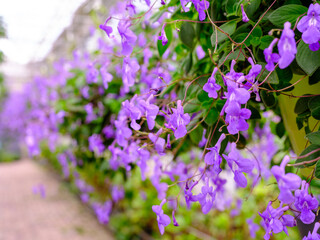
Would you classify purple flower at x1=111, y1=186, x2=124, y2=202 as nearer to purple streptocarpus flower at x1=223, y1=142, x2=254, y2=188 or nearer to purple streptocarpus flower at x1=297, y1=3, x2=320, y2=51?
purple streptocarpus flower at x1=223, y1=142, x2=254, y2=188

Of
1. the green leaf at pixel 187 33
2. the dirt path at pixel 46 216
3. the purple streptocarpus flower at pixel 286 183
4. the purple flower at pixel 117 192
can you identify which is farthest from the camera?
the dirt path at pixel 46 216

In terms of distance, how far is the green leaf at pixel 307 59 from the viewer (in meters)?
0.44

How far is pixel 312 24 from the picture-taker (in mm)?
386

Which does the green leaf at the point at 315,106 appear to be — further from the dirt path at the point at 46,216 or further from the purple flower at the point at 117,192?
the dirt path at the point at 46,216

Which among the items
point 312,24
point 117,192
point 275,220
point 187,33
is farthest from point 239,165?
point 117,192

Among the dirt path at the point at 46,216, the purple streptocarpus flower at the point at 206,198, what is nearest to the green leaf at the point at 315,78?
the purple streptocarpus flower at the point at 206,198

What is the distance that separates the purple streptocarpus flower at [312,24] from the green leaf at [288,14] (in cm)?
7

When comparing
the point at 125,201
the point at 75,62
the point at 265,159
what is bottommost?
the point at 125,201

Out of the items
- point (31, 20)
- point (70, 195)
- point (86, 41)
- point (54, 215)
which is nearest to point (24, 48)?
point (31, 20)

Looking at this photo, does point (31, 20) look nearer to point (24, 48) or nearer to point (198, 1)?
point (24, 48)

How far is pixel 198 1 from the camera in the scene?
0.50 meters

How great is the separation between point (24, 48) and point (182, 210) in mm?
12017

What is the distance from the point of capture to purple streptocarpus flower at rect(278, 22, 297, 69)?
34 centimetres

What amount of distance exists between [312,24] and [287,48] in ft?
0.24
